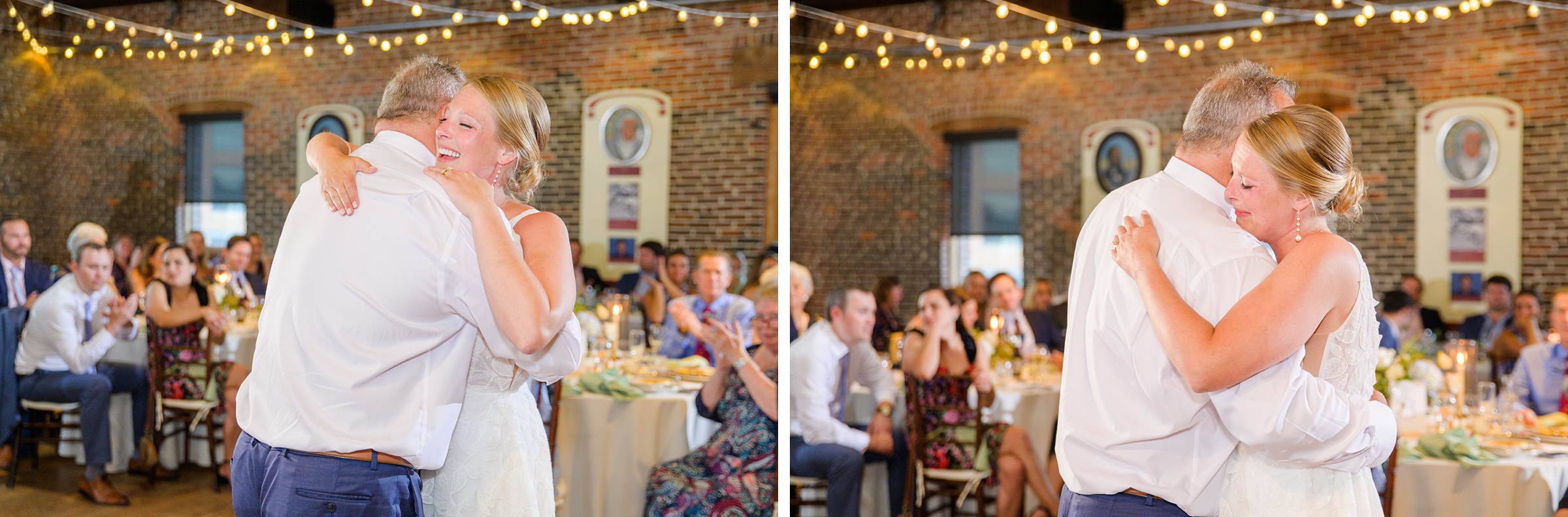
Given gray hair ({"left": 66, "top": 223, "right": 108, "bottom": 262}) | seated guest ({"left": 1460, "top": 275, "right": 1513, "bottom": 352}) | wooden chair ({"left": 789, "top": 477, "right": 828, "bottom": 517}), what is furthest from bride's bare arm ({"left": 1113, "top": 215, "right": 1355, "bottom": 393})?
seated guest ({"left": 1460, "top": 275, "right": 1513, "bottom": 352})

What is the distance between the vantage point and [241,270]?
380cm

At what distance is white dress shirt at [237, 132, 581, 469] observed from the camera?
1.56 m

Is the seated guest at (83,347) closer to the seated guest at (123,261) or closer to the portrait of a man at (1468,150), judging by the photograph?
the seated guest at (123,261)

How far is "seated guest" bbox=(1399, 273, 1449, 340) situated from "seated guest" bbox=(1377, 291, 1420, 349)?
0.19 meters

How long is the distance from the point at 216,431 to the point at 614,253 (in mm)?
1707

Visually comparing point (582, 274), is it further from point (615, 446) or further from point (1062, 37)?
point (1062, 37)

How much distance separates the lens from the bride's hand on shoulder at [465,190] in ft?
5.24

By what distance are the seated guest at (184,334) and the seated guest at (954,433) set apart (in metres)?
2.73

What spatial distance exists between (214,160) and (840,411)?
2565mm

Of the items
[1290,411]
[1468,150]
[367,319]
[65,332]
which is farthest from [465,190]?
[1468,150]

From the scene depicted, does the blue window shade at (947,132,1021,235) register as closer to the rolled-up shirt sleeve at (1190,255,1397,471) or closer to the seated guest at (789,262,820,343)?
the seated guest at (789,262,820,343)

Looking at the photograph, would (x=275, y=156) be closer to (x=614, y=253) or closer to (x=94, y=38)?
(x=94, y=38)

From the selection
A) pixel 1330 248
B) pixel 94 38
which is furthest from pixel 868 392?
pixel 94 38

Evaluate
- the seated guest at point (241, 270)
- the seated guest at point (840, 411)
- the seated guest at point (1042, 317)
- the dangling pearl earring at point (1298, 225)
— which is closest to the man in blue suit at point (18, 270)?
the seated guest at point (241, 270)
